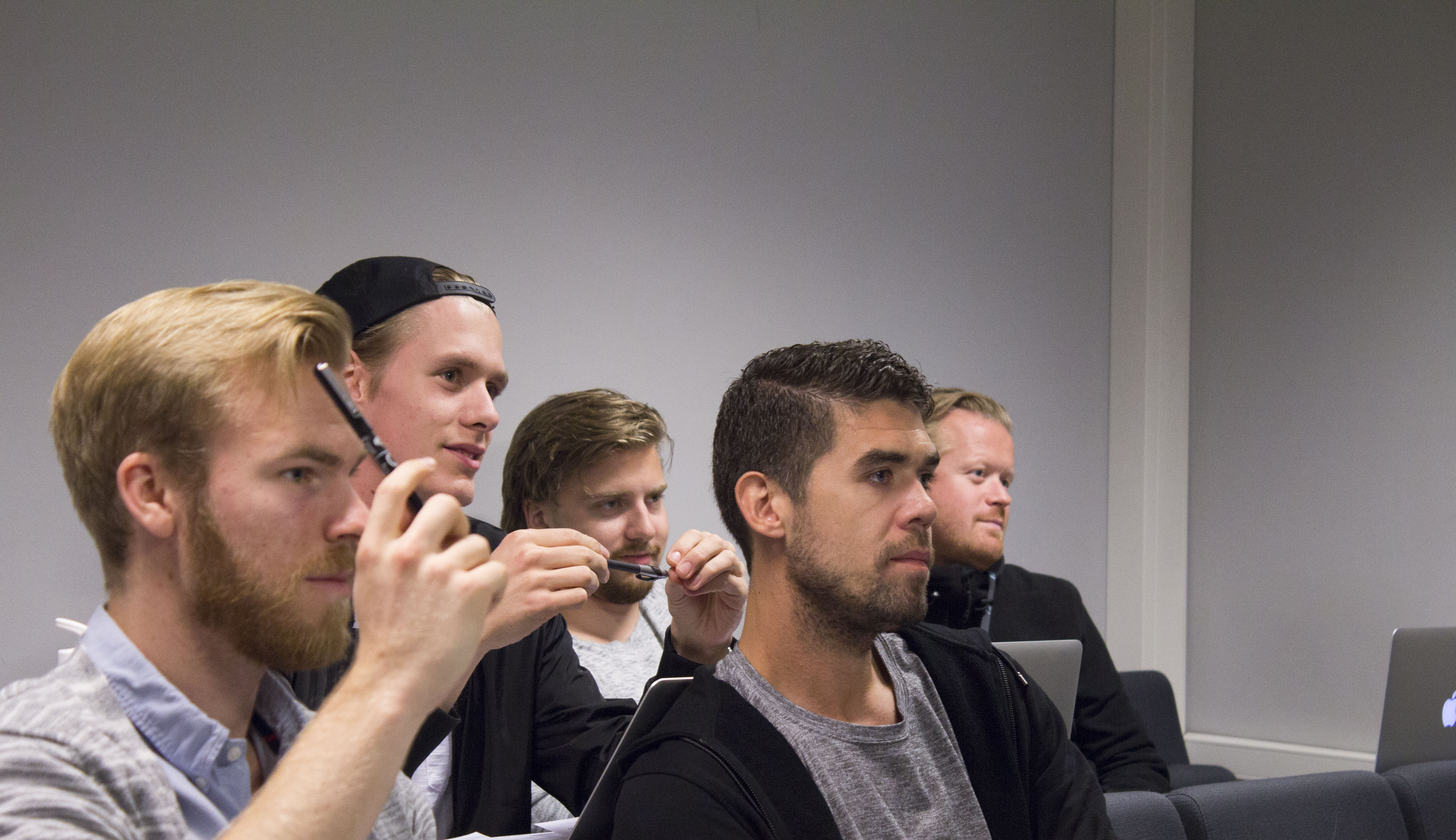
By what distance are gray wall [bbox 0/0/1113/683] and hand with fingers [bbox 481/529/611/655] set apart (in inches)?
45.9

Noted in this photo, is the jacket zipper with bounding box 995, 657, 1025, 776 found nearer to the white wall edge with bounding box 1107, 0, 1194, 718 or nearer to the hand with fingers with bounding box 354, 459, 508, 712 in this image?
the hand with fingers with bounding box 354, 459, 508, 712

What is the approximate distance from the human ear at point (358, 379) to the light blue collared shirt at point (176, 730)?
740 mm

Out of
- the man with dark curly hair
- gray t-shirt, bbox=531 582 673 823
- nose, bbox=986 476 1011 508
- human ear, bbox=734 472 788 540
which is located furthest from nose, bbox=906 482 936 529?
nose, bbox=986 476 1011 508

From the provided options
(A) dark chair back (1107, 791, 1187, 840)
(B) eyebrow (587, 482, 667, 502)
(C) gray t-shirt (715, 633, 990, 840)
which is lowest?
(A) dark chair back (1107, 791, 1187, 840)

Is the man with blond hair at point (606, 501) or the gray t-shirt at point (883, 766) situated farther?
the man with blond hair at point (606, 501)

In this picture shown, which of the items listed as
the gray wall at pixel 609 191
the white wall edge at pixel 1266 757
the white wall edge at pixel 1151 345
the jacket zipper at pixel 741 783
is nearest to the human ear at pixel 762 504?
the jacket zipper at pixel 741 783

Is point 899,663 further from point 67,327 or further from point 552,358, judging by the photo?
point 67,327

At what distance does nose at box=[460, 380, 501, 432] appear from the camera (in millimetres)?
1770

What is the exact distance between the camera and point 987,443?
2.78 meters

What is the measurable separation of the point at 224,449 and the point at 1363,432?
3.61 metres

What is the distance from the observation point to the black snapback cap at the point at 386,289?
1.78 m

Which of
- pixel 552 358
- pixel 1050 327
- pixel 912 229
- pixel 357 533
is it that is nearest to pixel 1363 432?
pixel 1050 327

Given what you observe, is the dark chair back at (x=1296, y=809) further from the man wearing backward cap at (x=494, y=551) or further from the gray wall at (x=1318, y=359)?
the gray wall at (x=1318, y=359)

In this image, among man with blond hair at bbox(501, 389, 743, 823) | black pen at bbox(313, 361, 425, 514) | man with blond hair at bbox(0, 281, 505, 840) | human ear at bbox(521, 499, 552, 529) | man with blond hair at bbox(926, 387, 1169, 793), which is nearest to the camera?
man with blond hair at bbox(0, 281, 505, 840)
